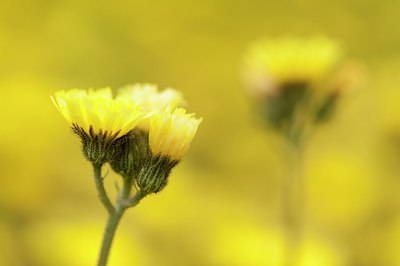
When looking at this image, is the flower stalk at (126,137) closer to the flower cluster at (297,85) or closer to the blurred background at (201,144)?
the flower cluster at (297,85)

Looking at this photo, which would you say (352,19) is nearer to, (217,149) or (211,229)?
(217,149)

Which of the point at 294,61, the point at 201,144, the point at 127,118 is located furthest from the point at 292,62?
the point at 201,144

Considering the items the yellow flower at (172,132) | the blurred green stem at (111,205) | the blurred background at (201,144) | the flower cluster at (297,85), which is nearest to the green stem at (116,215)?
the blurred green stem at (111,205)

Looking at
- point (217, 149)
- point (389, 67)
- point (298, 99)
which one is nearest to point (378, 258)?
point (298, 99)

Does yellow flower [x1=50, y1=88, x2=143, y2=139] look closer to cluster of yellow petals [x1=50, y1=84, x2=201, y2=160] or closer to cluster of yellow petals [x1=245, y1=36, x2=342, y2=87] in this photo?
cluster of yellow petals [x1=50, y1=84, x2=201, y2=160]

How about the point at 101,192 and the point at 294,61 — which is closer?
Answer: the point at 101,192

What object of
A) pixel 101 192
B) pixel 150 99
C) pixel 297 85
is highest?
pixel 297 85

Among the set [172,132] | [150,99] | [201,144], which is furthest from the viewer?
[201,144]

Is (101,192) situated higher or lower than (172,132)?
lower

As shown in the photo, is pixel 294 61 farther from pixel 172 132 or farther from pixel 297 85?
pixel 172 132
